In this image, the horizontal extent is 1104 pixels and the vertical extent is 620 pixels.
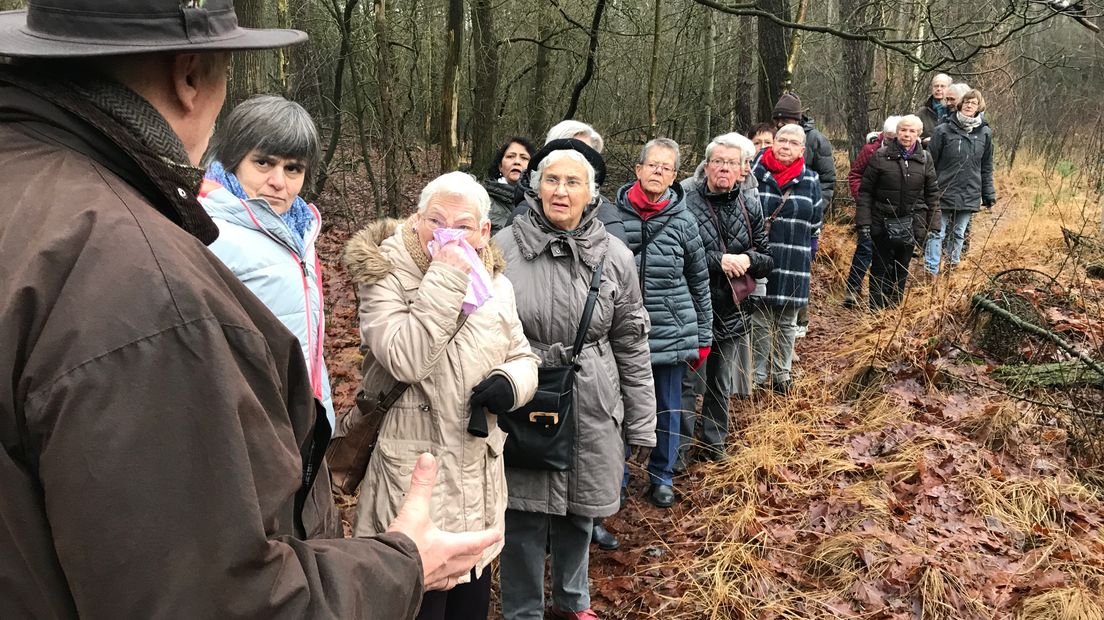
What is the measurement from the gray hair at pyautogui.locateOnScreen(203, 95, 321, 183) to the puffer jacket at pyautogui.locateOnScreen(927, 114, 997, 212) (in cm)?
817

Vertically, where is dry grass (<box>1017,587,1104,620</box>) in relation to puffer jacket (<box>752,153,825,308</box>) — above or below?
below

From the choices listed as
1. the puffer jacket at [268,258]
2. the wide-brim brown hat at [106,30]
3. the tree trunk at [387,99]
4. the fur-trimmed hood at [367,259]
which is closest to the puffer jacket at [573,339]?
the fur-trimmed hood at [367,259]

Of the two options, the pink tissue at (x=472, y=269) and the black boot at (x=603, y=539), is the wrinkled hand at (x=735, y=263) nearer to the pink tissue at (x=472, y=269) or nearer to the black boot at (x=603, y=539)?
the black boot at (x=603, y=539)

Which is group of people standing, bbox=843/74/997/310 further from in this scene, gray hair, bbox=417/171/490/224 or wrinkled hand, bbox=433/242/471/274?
wrinkled hand, bbox=433/242/471/274

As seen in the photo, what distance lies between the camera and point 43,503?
0.99m

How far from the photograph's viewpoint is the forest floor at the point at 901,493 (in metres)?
3.61

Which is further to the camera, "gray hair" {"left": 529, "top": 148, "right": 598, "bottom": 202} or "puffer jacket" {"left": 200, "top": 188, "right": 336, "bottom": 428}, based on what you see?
"gray hair" {"left": 529, "top": 148, "right": 598, "bottom": 202}

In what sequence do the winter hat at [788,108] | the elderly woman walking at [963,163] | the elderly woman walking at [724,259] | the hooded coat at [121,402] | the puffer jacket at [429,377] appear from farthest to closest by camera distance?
the elderly woman walking at [963,163] < the winter hat at [788,108] < the elderly woman walking at [724,259] < the puffer jacket at [429,377] < the hooded coat at [121,402]

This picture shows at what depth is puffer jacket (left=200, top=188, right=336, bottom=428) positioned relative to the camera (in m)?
2.55

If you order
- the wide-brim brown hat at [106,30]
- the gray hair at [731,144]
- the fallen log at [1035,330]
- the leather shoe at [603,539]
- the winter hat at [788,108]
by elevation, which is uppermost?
the winter hat at [788,108]

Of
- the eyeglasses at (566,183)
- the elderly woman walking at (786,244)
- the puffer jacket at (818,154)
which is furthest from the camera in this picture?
the puffer jacket at (818,154)

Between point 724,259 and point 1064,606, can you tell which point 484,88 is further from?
point 1064,606

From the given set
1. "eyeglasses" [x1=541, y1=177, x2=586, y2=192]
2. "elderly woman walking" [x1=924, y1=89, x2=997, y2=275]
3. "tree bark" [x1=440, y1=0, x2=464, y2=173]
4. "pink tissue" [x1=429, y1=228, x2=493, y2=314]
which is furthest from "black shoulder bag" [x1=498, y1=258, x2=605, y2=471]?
"elderly woman walking" [x1=924, y1=89, x2=997, y2=275]

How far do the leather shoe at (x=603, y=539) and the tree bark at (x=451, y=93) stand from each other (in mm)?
3700
